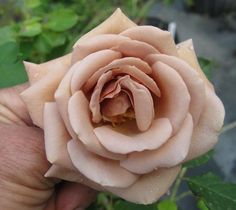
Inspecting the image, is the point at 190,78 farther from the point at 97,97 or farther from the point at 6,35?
the point at 6,35

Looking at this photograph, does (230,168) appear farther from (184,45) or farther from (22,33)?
(184,45)

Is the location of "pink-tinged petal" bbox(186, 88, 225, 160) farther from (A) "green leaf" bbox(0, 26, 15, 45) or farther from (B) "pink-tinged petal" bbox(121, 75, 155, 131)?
(A) "green leaf" bbox(0, 26, 15, 45)

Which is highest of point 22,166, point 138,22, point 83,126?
point 83,126

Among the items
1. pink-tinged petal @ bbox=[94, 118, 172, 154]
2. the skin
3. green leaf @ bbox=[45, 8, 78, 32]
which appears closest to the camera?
pink-tinged petal @ bbox=[94, 118, 172, 154]

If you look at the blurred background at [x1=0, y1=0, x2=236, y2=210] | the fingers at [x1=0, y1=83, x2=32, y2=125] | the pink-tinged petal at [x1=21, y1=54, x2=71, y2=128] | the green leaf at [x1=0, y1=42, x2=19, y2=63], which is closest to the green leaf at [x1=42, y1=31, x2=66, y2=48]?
the blurred background at [x1=0, y1=0, x2=236, y2=210]

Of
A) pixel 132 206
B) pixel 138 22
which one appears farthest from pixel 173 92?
pixel 138 22

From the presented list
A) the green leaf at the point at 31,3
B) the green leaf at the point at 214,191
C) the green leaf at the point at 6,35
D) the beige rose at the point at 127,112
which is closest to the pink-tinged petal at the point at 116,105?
the beige rose at the point at 127,112
